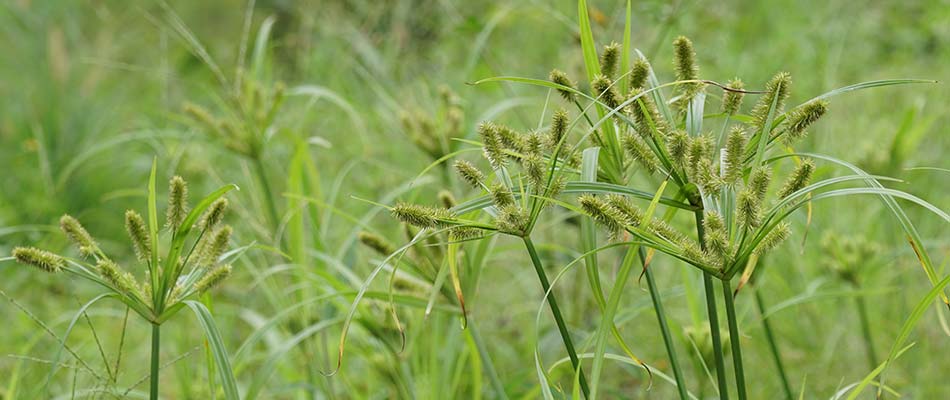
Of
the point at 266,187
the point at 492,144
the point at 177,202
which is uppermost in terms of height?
the point at 492,144

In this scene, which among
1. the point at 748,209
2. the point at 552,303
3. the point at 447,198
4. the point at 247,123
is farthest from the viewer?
the point at 247,123

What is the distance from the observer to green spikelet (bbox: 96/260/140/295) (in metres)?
0.87

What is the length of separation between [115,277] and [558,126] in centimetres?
45

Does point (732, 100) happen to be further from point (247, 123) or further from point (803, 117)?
point (247, 123)

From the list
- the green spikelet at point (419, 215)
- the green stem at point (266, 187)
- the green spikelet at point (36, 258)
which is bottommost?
the green stem at point (266, 187)

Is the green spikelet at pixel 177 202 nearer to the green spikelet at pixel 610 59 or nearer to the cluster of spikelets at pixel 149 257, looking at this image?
the cluster of spikelets at pixel 149 257

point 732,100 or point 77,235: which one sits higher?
point 732,100

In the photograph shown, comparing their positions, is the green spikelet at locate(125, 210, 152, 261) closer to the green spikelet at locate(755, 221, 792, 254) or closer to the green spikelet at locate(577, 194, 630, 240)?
the green spikelet at locate(577, 194, 630, 240)

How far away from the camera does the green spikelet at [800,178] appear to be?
780 millimetres

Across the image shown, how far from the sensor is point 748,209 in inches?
29.2

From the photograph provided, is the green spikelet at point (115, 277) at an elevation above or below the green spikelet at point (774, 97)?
below

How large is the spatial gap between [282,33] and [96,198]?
5.45 ft

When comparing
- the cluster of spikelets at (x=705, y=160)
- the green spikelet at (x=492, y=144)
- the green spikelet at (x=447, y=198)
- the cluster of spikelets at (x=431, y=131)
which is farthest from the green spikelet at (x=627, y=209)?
the cluster of spikelets at (x=431, y=131)

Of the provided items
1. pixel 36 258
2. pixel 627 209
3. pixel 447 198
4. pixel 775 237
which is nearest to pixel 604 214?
Answer: pixel 627 209
